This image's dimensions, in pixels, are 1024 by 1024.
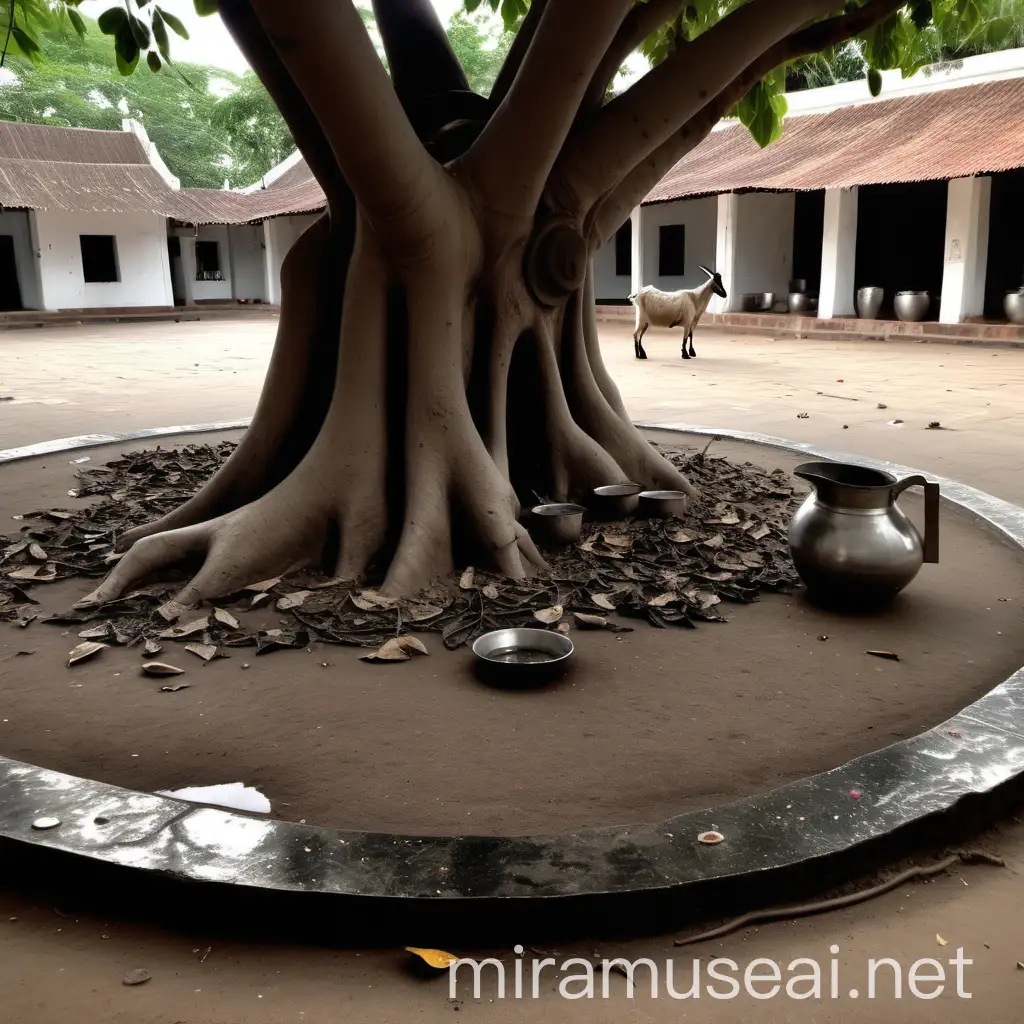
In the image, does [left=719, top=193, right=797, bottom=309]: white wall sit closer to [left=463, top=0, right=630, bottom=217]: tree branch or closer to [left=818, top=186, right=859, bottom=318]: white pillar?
[left=818, top=186, right=859, bottom=318]: white pillar

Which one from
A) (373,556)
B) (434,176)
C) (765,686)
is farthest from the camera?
(373,556)

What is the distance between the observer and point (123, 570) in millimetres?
4012

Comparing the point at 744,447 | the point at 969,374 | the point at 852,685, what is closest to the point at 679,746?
the point at 852,685

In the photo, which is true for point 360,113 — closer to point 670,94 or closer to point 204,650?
point 670,94

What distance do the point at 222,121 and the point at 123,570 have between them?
42.0 m

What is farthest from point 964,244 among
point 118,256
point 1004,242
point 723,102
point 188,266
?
point 188,266

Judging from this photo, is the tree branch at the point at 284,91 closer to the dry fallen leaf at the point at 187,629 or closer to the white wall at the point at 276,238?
the dry fallen leaf at the point at 187,629

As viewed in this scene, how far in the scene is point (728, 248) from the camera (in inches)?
863

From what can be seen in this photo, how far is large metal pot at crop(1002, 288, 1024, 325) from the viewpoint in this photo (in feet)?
55.4

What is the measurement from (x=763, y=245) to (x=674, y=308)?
912 cm

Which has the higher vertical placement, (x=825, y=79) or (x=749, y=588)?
(x=825, y=79)

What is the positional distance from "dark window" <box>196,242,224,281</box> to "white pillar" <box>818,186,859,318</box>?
23030 mm

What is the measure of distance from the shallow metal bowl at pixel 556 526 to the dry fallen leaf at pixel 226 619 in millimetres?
1546

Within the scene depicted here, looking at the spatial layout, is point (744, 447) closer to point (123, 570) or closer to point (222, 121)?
point (123, 570)
